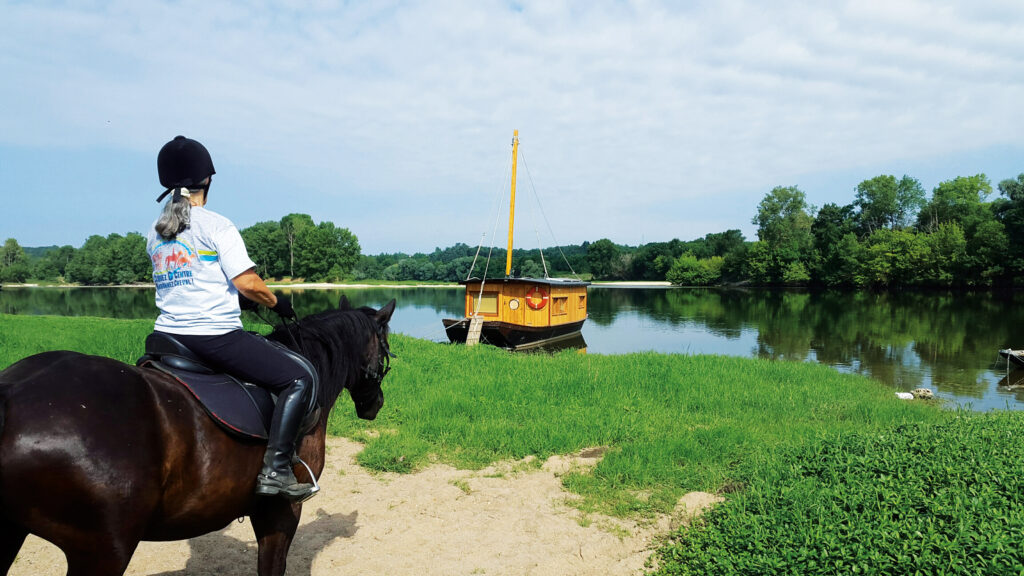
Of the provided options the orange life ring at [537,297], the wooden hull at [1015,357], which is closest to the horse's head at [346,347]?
the orange life ring at [537,297]

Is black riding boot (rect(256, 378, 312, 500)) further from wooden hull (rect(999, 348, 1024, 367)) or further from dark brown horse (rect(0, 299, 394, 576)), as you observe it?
wooden hull (rect(999, 348, 1024, 367))

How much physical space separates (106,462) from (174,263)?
916 mm

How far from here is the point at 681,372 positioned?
424 inches

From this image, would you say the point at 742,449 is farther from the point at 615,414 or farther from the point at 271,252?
the point at 271,252

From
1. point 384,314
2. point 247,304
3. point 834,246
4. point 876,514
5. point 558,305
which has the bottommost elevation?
point 558,305

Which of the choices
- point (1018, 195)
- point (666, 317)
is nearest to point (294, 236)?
point (666, 317)

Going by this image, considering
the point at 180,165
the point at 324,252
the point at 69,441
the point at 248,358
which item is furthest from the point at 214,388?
the point at 324,252

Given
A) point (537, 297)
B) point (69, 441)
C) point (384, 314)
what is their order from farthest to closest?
point (537, 297)
point (384, 314)
point (69, 441)

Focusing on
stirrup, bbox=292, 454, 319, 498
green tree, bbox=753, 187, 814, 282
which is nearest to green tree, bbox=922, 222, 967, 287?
green tree, bbox=753, 187, 814, 282

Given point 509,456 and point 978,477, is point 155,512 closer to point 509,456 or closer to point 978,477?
point 509,456

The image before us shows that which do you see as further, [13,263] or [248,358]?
[13,263]

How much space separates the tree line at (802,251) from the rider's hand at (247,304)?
50506 millimetres

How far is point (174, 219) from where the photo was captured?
101 inches

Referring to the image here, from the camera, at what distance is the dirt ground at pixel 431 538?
391 centimetres
